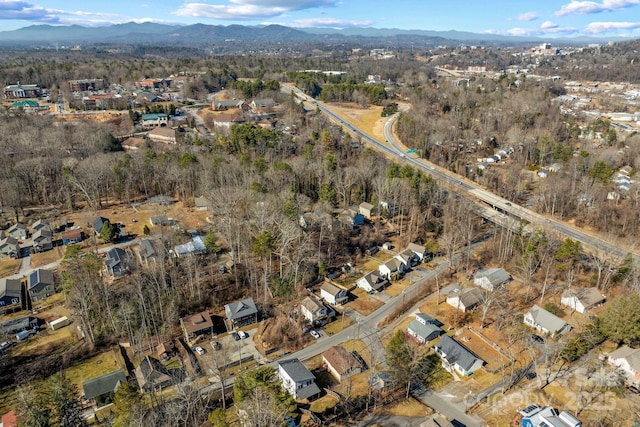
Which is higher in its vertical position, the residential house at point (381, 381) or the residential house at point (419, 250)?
the residential house at point (419, 250)

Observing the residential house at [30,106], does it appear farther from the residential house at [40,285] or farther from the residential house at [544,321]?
the residential house at [544,321]

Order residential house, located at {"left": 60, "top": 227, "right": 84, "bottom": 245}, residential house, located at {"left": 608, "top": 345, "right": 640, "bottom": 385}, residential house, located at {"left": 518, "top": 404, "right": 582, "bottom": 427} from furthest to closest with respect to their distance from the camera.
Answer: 1. residential house, located at {"left": 60, "top": 227, "right": 84, "bottom": 245}
2. residential house, located at {"left": 608, "top": 345, "right": 640, "bottom": 385}
3. residential house, located at {"left": 518, "top": 404, "right": 582, "bottom": 427}

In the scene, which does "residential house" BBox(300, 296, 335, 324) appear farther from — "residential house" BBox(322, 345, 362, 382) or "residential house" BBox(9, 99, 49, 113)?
"residential house" BBox(9, 99, 49, 113)

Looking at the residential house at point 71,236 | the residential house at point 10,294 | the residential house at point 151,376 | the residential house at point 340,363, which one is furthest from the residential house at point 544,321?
the residential house at point 71,236

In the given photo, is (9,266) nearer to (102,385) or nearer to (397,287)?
(102,385)

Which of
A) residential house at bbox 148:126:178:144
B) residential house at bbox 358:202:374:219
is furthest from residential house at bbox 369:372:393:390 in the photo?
residential house at bbox 148:126:178:144

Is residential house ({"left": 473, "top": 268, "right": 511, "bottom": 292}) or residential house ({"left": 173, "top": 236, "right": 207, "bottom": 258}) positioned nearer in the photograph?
residential house ({"left": 473, "top": 268, "right": 511, "bottom": 292})
